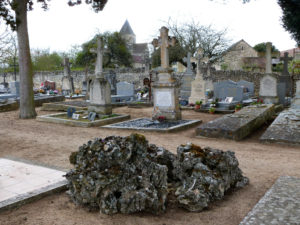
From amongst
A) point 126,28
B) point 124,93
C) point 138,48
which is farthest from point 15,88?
point 126,28

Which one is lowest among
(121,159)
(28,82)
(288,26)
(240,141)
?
(240,141)

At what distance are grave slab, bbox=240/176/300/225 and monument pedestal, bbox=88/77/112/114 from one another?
8595mm

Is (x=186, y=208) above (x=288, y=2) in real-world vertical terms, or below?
below

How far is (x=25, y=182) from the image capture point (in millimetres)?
3906

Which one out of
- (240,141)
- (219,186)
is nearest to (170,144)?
(240,141)

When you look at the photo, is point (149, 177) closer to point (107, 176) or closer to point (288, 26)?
point (107, 176)

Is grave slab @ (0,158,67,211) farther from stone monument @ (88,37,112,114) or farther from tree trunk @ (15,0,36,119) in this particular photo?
tree trunk @ (15,0,36,119)

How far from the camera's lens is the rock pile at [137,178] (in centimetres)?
296

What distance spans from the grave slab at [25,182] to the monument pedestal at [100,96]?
6.15 m

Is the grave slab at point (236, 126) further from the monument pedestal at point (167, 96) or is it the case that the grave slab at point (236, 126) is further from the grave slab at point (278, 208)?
the grave slab at point (278, 208)

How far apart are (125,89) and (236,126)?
11258 millimetres

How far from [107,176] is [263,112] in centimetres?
727

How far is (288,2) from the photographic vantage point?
8430mm

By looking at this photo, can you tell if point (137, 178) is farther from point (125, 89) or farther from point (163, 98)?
point (125, 89)
